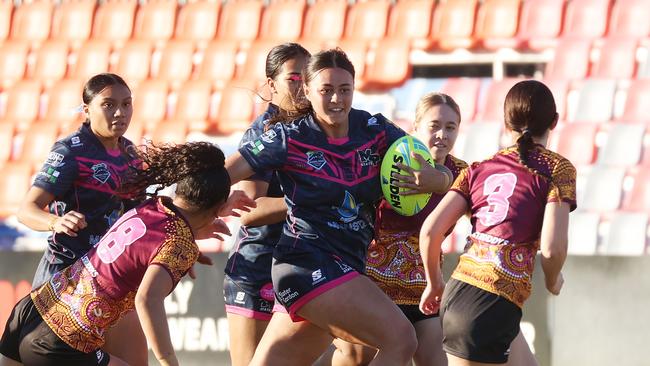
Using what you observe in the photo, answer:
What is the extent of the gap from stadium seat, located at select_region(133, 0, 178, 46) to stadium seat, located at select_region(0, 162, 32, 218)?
2486 millimetres

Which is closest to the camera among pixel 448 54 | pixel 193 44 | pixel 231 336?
pixel 231 336

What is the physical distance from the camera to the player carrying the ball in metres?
A: 4.65

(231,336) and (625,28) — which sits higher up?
(625,28)

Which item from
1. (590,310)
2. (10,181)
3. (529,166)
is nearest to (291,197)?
(529,166)

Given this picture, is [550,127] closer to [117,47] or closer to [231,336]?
[231,336]

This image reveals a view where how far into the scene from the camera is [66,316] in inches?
189

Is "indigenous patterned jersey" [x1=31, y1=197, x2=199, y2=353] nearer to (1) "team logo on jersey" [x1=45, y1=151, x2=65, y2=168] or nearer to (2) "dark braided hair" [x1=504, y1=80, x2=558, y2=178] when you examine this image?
(1) "team logo on jersey" [x1=45, y1=151, x2=65, y2=168]

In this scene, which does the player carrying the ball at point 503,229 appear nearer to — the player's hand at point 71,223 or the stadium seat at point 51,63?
the player's hand at point 71,223

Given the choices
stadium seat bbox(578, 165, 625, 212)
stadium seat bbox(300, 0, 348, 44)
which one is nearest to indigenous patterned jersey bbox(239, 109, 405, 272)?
stadium seat bbox(578, 165, 625, 212)

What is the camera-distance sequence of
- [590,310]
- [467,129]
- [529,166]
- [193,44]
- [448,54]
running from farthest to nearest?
[193,44] → [448,54] → [467,129] → [590,310] → [529,166]

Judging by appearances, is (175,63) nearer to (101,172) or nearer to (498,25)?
(498,25)

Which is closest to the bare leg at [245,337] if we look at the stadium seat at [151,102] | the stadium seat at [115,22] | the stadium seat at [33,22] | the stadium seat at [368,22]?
the stadium seat at [368,22]

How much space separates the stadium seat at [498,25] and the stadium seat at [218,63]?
3.21 m

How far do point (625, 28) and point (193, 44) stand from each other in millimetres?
5509
